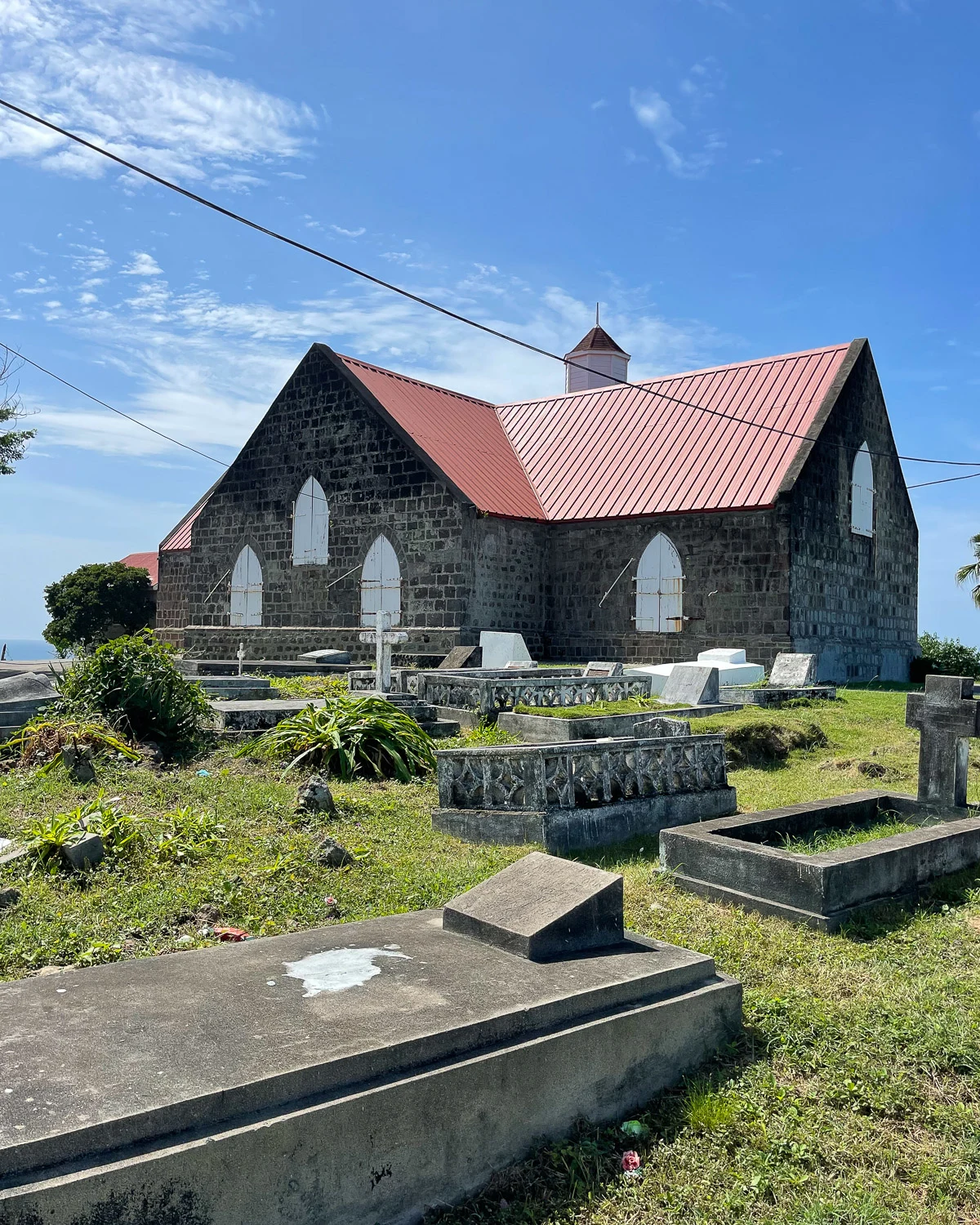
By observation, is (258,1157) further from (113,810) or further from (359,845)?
(113,810)

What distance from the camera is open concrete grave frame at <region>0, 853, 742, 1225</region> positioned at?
288 cm

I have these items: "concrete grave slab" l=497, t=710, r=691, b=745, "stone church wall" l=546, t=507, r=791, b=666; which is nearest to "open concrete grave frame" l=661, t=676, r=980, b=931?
"concrete grave slab" l=497, t=710, r=691, b=745

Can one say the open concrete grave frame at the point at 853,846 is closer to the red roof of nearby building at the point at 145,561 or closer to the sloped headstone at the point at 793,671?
the sloped headstone at the point at 793,671

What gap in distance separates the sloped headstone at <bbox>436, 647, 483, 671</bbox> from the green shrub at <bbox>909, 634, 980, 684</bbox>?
478 inches

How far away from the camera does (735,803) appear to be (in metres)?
8.88

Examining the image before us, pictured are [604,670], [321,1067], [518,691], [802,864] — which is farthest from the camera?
[604,670]

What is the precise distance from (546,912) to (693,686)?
36.3 feet

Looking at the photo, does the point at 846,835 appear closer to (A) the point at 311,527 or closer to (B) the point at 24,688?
(B) the point at 24,688

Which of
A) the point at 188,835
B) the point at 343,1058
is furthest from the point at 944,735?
the point at 343,1058

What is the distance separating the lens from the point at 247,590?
2766cm

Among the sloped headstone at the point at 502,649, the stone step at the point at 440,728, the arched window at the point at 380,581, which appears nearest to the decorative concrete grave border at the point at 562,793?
the stone step at the point at 440,728

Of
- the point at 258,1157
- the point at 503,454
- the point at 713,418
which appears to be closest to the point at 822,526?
the point at 713,418

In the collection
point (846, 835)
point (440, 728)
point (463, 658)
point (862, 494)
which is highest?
point (862, 494)

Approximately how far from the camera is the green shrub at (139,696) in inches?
422
